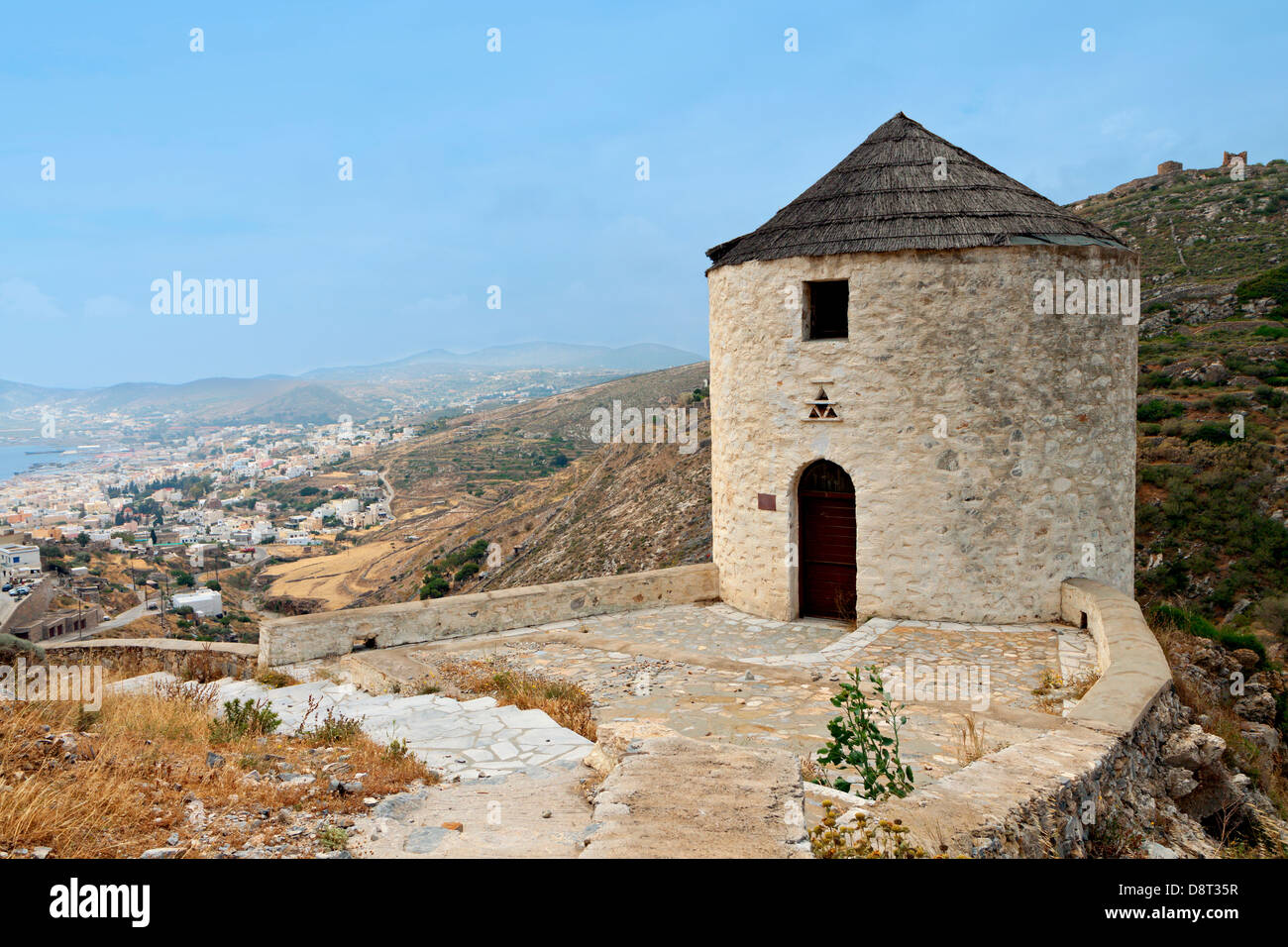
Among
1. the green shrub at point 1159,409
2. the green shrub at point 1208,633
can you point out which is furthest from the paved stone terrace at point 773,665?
the green shrub at point 1159,409

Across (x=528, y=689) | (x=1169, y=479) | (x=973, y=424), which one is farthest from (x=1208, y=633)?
(x=1169, y=479)

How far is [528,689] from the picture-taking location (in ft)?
22.1

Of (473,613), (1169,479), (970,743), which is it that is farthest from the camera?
(1169,479)

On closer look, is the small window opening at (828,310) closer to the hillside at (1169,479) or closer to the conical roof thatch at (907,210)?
the conical roof thatch at (907,210)

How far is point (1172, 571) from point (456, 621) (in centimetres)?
1820

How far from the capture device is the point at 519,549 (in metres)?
33.6

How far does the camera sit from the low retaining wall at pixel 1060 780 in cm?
344

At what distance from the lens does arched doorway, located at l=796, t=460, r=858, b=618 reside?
10.1 m

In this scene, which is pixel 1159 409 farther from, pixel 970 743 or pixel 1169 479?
pixel 970 743

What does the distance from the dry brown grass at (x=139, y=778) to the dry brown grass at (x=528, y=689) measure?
1.30 metres

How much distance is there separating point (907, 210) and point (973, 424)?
2481 mm

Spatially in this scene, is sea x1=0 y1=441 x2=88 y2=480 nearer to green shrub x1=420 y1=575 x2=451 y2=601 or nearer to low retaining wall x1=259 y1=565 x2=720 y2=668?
green shrub x1=420 y1=575 x2=451 y2=601

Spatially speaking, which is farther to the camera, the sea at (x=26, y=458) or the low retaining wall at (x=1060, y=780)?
the sea at (x=26, y=458)
